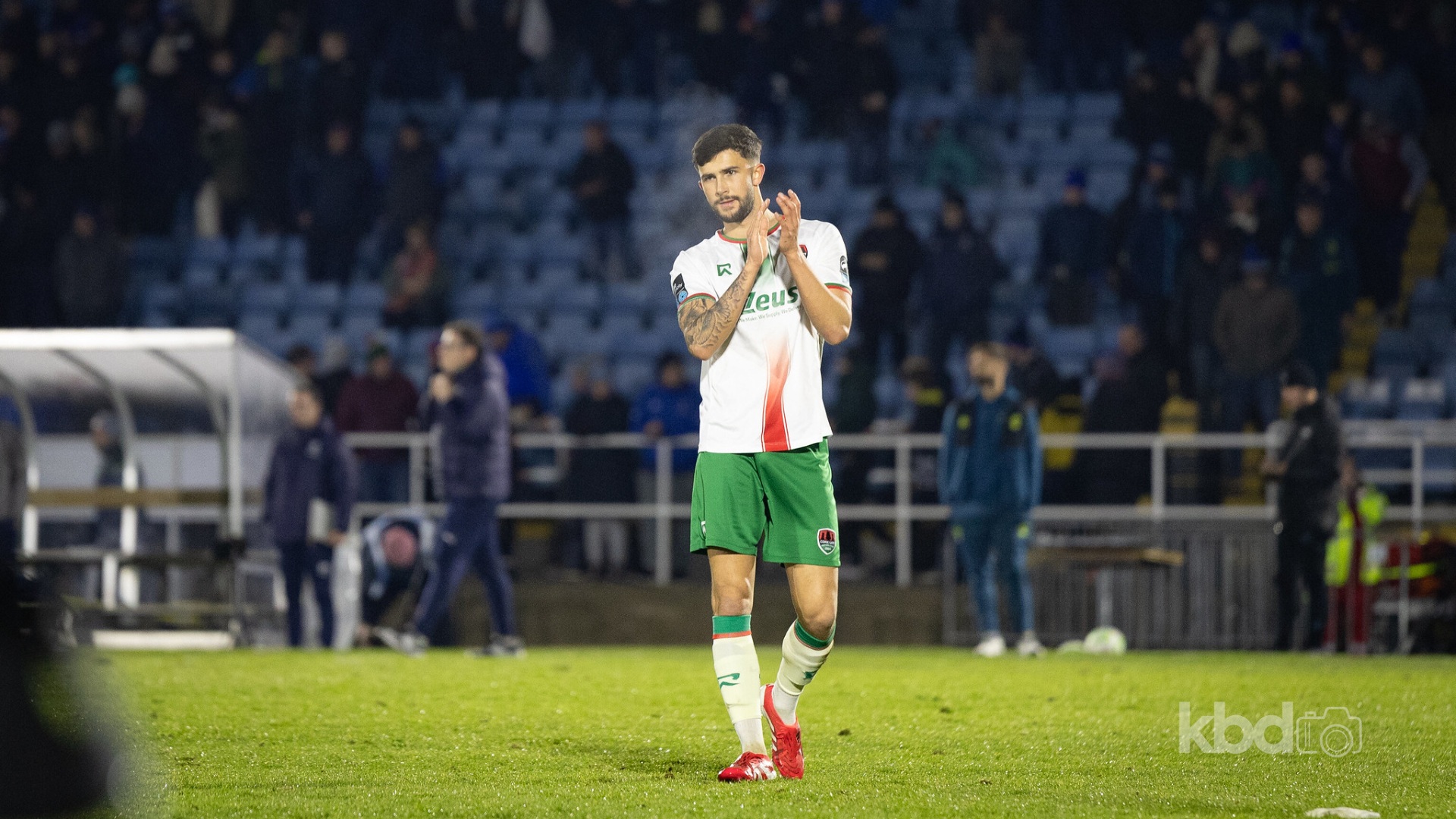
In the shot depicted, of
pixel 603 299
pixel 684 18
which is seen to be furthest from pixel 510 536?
pixel 684 18

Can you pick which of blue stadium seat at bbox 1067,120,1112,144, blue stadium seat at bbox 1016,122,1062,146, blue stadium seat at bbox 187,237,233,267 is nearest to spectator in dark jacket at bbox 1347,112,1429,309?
blue stadium seat at bbox 1067,120,1112,144

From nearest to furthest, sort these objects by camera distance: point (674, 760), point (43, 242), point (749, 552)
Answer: point (749, 552)
point (674, 760)
point (43, 242)

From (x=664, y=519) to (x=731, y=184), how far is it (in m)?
10.4

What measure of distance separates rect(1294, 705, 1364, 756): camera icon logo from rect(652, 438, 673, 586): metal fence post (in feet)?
27.0

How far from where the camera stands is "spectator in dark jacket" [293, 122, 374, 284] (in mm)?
20969

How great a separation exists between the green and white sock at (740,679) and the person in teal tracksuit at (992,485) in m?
7.73

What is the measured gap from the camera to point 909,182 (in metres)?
22.0

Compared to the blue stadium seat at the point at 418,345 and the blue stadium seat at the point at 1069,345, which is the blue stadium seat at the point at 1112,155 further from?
the blue stadium seat at the point at 418,345

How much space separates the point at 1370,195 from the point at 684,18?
8.43 m

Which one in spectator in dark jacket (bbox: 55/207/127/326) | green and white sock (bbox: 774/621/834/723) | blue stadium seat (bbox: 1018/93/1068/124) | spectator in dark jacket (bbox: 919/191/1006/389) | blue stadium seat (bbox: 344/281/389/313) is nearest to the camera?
green and white sock (bbox: 774/621/834/723)

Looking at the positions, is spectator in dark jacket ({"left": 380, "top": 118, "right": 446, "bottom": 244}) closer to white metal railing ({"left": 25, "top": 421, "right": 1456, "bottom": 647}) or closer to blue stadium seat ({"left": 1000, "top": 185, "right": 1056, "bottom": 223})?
white metal railing ({"left": 25, "top": 421, "right": 1456, "bottom": 647})

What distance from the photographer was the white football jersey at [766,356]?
6.20 m

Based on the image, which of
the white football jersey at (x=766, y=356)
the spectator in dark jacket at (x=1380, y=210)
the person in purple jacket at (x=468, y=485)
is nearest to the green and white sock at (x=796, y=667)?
the white football jersey at (x=766, y=356)

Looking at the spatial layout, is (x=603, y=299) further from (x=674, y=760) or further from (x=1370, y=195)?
(x=674, y=760)
